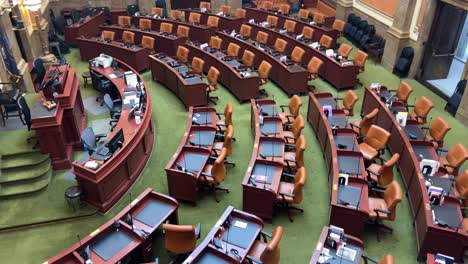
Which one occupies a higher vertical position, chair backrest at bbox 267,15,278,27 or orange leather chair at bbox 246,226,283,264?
chair backrest at bbox 267,15,278,27

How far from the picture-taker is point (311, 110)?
11.0 metres

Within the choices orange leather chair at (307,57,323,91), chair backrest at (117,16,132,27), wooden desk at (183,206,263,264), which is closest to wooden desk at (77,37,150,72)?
chair backrest at (117,16,132,27)

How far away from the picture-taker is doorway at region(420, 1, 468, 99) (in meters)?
12.3

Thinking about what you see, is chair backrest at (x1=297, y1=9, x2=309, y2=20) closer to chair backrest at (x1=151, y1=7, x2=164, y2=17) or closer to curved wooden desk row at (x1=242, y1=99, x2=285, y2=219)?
chair backrest at (x1=151, y1=7, x2=164, y2=17)

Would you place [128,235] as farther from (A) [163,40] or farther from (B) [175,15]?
(B) [175,15]

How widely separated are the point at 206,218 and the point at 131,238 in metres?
1.90

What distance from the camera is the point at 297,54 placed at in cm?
1326

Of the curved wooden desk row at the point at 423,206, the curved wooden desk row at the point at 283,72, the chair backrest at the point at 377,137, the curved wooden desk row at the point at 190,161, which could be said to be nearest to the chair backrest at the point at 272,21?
the curved wooden desk row at the point at 283,72

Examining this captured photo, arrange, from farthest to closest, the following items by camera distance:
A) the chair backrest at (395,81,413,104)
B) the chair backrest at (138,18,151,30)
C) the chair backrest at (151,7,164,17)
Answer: the chair backrest at (151,7,164,17) < the chair backrest at (138,18,151,30) < the chair backrest at (395,81,413,104)

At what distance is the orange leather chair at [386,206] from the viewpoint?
7262 mm

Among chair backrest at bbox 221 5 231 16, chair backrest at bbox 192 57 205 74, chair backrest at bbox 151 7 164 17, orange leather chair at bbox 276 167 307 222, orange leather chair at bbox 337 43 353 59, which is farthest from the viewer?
chair backrest at bbox 221 5 231 16

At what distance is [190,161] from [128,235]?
2.29 m

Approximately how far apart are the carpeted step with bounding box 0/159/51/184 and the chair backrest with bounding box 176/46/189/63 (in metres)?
6.00

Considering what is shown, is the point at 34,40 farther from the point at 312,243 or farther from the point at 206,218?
the point at 312,243
